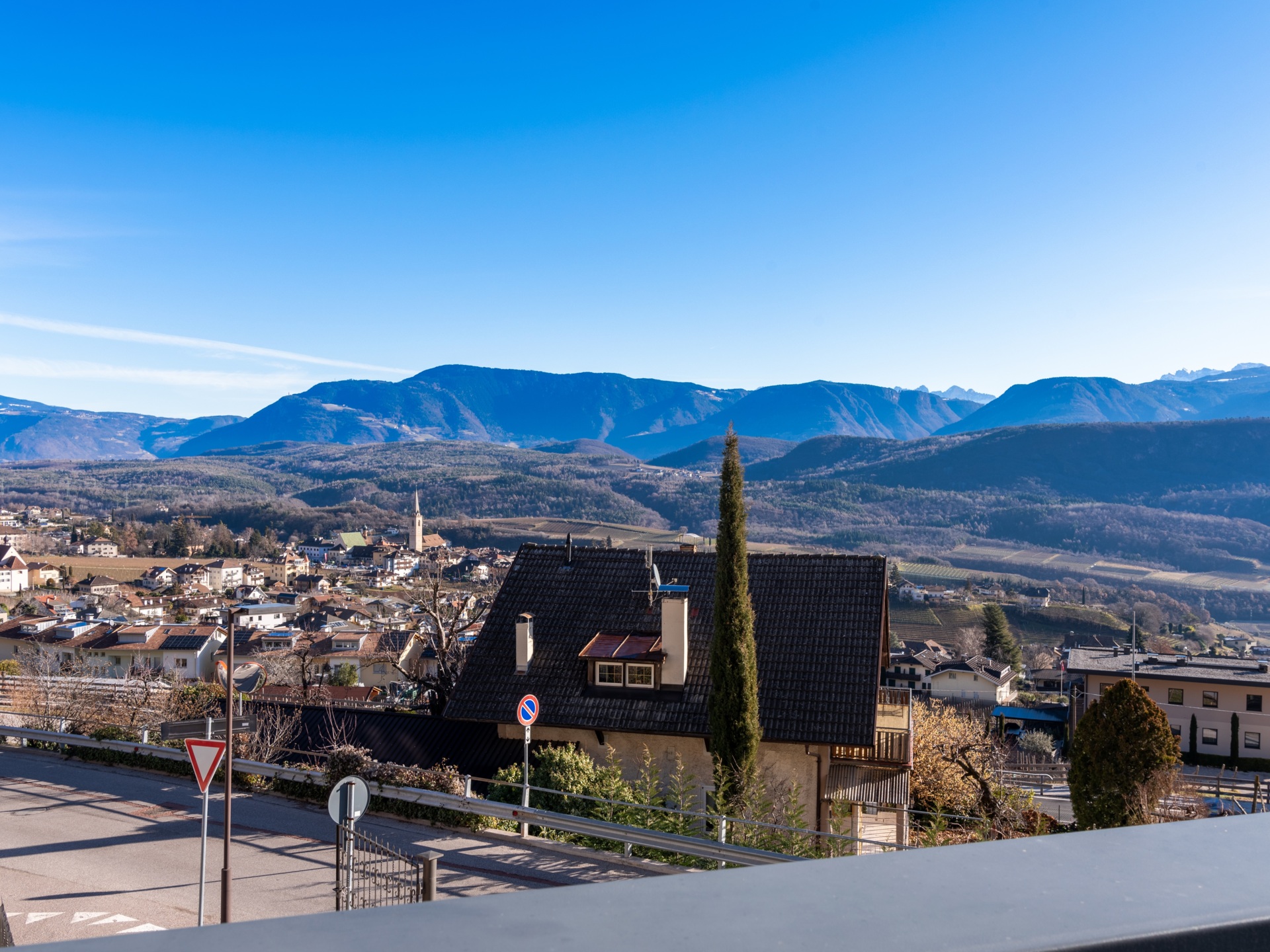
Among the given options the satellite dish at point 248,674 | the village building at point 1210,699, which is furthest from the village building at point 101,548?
the village building at point 1210,699

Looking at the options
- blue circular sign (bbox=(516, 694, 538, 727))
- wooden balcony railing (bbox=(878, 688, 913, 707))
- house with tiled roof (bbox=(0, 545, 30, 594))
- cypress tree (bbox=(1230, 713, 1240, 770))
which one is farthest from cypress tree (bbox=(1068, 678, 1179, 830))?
house with tiled roof (bbox=(0, 545, 30, 594))

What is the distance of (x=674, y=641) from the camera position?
1872cm

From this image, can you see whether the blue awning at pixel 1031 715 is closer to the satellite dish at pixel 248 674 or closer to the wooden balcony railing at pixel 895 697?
the wooden balcony railing at pixel 895 697

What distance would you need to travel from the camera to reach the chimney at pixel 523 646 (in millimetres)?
19719

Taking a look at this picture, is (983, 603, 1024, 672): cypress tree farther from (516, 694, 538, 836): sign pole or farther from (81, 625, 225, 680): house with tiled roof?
(516, 694, 538, 836): sign pole

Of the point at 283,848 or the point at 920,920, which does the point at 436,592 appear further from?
the point at 920,920

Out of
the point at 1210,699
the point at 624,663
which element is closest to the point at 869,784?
the point at 624,663

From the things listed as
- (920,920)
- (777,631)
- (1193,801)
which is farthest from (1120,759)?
(920,920)

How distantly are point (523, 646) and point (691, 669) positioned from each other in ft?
12.1

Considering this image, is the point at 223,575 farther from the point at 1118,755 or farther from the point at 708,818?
the point at 1118,755

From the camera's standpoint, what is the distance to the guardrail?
1197 centimetres

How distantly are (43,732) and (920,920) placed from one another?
962 inches

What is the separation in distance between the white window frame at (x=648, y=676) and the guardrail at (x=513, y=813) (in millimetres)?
4291

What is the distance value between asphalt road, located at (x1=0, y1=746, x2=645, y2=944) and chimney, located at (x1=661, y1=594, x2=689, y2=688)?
508cm
